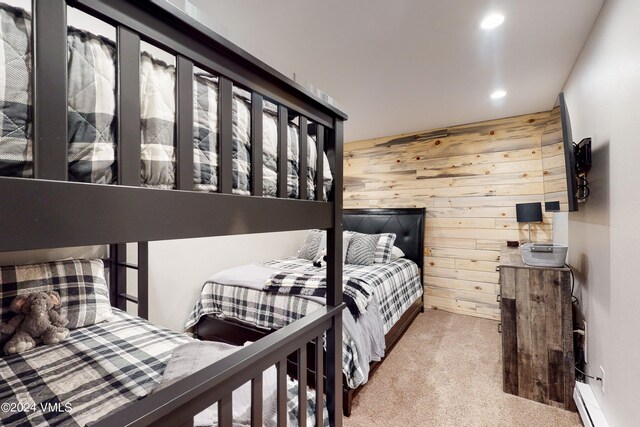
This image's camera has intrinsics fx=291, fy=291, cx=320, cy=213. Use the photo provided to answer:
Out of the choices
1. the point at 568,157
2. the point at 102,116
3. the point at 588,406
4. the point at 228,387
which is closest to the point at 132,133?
the point at 102,116

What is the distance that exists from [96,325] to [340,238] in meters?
1.51

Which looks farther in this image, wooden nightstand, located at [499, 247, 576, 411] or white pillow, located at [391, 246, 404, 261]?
white pillow, located at [391, 246, 404, 261]

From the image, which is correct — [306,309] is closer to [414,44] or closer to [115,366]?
[115,366]

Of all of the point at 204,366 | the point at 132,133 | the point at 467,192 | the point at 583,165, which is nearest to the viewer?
the point at 132,133

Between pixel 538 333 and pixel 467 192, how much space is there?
1.94 m

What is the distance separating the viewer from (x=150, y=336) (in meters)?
1.51

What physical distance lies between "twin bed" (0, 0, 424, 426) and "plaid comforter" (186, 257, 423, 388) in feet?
2.18

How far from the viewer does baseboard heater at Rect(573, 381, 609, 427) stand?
1546mm

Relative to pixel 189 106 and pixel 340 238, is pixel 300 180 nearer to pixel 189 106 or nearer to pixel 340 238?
pixel 340 238

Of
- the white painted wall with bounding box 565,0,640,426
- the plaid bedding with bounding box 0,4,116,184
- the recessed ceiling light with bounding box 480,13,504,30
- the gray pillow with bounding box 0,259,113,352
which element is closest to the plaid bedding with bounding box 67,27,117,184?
the plaid bedding with bounding box 0,4,116,184

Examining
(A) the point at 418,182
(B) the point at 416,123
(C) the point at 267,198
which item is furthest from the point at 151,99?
(A) the point at 418,182

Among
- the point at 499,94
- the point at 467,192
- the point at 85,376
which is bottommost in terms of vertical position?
the point at 85,376

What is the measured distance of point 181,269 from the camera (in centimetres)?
258

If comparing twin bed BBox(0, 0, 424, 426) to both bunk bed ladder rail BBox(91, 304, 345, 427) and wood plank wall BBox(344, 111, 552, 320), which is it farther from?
wood plank wall BBox(344, 111, 552, 320)
